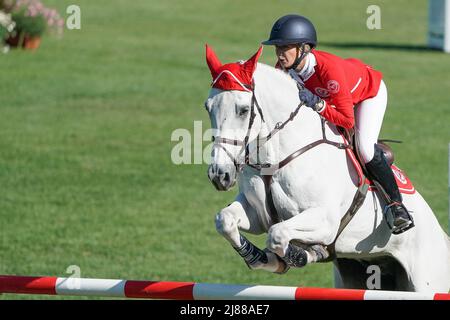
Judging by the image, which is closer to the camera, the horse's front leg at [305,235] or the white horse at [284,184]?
the white horse at [284,184]

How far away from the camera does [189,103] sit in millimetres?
21141

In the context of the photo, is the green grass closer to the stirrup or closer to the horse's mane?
the stirrup

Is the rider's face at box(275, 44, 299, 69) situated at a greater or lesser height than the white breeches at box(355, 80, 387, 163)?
greater

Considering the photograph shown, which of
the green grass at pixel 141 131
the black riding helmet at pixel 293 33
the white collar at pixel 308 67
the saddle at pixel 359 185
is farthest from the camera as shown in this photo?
the green grass at pixel 141 131

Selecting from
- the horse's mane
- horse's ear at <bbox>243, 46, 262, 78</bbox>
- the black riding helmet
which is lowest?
the horse's mane

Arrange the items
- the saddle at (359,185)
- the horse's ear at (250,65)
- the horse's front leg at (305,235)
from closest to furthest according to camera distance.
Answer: the horse's ear at (250,65) < the horse's front leg at (305,235) < the saddle at (359,185)

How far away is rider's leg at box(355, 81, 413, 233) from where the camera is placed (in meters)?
6.93

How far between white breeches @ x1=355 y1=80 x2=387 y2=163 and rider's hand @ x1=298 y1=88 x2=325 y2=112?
2.10ft

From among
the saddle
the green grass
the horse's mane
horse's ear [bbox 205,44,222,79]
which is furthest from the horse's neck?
the green grass

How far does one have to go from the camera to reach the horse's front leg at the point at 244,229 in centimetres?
638

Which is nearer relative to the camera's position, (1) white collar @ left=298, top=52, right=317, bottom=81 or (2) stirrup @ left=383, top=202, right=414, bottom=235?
(1) white collar @ left=298, top=52, right=317, bottom=81

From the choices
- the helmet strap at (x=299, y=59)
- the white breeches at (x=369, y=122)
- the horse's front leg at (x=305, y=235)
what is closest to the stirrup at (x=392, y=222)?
the white breeches at (x=369, y=122)

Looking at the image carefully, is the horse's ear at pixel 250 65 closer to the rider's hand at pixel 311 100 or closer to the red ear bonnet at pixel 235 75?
the red ear bonnet at pixel 235 75
